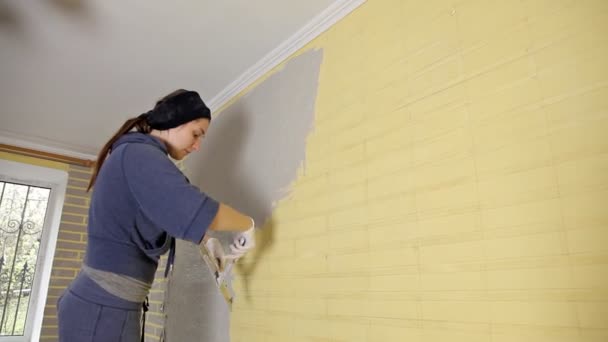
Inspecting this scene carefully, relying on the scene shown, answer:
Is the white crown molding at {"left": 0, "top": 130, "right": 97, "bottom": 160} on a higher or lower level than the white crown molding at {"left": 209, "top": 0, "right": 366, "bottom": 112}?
lower

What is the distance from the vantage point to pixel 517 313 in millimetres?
900

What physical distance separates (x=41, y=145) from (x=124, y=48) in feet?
5.34

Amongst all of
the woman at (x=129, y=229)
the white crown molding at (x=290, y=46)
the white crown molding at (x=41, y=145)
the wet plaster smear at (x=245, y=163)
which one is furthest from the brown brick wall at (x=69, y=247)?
the woman at (x=129, y=229)

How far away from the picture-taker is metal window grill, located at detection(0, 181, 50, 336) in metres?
2.93

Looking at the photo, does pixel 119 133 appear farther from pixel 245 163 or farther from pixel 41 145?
pixel 41 145

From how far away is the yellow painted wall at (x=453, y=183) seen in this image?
862mm

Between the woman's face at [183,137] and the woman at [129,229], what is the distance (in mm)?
154

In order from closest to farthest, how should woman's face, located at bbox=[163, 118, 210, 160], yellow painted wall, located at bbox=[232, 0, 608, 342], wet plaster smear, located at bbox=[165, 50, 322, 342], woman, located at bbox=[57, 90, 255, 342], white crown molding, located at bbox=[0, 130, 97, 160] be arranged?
yellow painted wall, located at bbox=[232, 0, 608, 342] < woman, located at bbox=[57, 90, 255, 342] < woman's face, located at bbox=[163, 118, 210, 160] < wet plaster smear, located at bbox=[165, 50, 322, 342] < white crown molding, located at bbox=[0, 130, 97, 160]

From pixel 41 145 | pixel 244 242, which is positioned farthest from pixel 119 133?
pixel 41 145

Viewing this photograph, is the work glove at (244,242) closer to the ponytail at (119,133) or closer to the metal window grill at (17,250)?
the ponytail at (119,133)

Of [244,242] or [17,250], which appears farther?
[17,250]

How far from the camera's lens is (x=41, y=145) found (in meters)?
3.00

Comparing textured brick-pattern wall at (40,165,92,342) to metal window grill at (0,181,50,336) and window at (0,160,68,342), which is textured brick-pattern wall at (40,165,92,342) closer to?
window at (0,160,68,342)

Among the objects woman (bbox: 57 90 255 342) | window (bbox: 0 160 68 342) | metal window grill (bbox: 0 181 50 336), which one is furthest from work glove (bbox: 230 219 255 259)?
metal window grill (bbox: 0 181 50 336)
